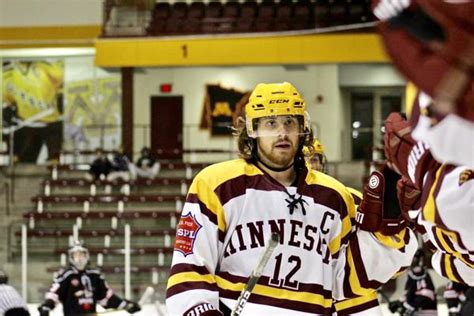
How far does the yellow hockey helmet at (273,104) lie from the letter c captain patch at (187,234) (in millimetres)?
361

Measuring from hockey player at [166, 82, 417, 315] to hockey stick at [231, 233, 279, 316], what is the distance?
7 cm

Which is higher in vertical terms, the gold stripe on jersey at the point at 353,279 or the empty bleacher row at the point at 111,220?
the gold stripe on jersey at the point at 353,279

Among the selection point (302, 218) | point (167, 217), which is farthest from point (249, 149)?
point (167, 217)

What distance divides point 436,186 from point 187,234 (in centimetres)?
112

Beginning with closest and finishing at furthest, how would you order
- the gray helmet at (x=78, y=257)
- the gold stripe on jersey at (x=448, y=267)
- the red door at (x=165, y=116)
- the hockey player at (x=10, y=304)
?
the gold stripe on jersey at (x=448, y=267)
the hockey player at (x=10, y=304)
the gray helmet at (x=78, y=257)
the red door at (x=165, y=116)

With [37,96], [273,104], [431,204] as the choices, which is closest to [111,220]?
[37,96]

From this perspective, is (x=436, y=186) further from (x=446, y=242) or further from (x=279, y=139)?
(x=279, y=139)

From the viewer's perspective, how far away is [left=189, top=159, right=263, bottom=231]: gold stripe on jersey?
3.64 metres

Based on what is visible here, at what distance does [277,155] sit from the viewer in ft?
12.3

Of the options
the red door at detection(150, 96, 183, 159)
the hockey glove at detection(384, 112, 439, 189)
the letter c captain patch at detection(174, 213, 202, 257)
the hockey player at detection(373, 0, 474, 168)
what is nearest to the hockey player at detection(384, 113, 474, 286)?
the hockey glove at detection(384, 112, 439, 189)

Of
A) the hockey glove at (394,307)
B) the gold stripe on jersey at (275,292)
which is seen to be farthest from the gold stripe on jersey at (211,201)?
the hockey glove at (394,307)

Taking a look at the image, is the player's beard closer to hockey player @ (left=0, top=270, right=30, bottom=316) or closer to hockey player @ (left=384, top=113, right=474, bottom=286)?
hockey player @ (left=384, top=113, right=474, bottom=286)

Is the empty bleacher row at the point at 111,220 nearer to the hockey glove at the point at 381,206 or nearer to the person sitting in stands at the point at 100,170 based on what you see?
the person sitting in stands at the point at 100,170

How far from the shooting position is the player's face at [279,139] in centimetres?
376
